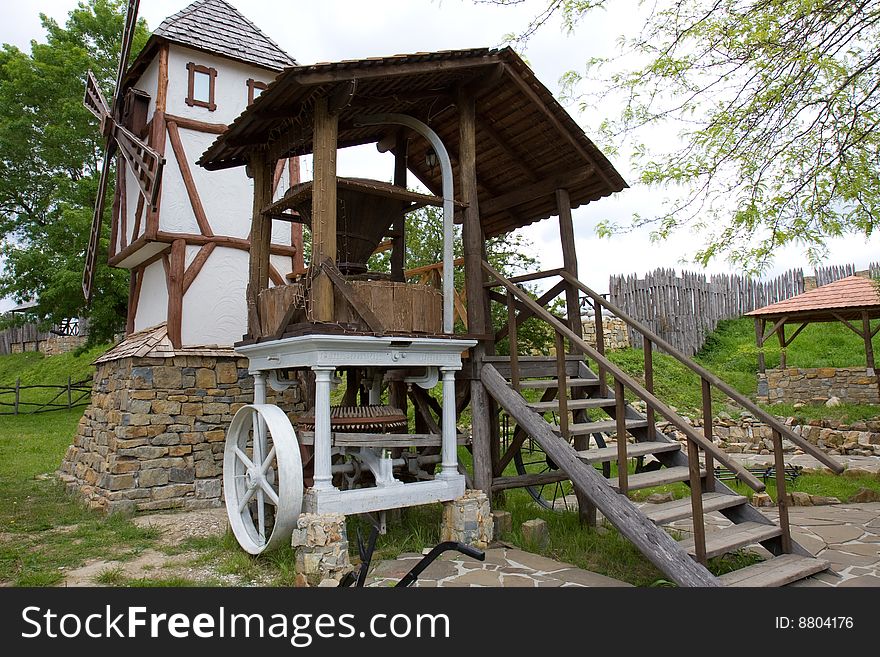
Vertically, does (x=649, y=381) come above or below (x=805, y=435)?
above

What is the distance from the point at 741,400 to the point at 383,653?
334 centimetres

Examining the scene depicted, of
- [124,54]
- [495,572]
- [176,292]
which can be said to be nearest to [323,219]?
[495,572]

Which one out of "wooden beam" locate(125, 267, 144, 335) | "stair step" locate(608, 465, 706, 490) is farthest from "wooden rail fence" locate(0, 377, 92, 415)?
"stair step" locate(608, 465, 706, 490)

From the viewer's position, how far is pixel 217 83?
8953 millimetres

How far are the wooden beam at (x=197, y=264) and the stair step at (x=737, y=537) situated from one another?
6.74 meters

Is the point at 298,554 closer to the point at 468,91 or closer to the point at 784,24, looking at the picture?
the point at 468,91


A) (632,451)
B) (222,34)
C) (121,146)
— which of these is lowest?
(632,451)

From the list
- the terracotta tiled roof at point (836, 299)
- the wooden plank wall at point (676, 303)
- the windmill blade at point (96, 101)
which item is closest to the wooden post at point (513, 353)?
the windmill blade at point (96, 101)

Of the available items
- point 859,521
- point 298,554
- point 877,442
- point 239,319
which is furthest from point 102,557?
point 877,442

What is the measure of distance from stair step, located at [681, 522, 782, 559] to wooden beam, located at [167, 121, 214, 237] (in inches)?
277

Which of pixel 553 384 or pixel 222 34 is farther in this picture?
pixel 222 34

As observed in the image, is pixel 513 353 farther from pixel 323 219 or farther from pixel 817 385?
pixel 817 385

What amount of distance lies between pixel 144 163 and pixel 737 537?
7.83 meters

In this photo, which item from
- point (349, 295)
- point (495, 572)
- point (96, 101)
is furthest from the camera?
point (96, 101)
